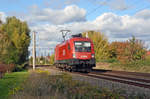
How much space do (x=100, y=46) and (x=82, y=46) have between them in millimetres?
32174

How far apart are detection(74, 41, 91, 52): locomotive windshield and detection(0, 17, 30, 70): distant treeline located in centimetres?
1419

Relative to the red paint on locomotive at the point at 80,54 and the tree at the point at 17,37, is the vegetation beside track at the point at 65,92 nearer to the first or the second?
the red paint on locomotive at the point at 80,54

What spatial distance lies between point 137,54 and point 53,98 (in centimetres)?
2966

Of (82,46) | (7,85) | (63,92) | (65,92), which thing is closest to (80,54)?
(82,46)

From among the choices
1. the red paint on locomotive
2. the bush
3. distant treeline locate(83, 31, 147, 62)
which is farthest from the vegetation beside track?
distant treeline locate(83, 31, 147, 62)

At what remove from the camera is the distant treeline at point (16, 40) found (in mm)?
36062

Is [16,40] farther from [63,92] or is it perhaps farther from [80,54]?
[63,92]

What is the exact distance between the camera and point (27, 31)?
41844mm

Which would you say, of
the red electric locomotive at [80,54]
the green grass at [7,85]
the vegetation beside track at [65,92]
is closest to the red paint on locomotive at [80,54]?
the red electric locomotive at [80,54]

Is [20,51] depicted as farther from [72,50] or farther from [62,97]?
[62,97]

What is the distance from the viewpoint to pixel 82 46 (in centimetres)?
2433

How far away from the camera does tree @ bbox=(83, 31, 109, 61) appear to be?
54.6 m

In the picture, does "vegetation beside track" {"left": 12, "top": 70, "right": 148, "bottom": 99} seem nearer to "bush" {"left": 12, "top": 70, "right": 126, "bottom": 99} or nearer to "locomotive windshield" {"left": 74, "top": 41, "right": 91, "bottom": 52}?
"bush" {"left": 12, "top": 70, "right": 126, "bottom": 99}

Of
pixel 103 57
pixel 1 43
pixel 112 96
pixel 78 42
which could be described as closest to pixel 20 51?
pixel 1 43
